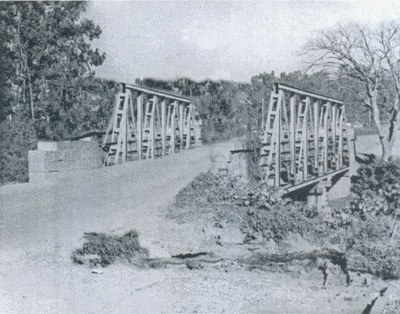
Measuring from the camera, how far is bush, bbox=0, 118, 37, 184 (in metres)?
14.2

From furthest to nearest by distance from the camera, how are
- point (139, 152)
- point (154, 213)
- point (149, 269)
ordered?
point (139, 152)
point (154, 213)
point (149, 269)

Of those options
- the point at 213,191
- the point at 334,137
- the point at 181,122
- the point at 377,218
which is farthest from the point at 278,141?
the point at 181,122

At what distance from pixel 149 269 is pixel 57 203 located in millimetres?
3925

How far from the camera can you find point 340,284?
620cm

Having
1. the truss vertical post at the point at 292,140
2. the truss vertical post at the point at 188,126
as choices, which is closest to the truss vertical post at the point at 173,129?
the truss vertical post at the point at 188,126

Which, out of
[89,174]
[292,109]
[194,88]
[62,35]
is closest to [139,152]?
[89,174]

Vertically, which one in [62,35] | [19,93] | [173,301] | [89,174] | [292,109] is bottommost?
[173,301]

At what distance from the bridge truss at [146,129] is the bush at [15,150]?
258 centimetres

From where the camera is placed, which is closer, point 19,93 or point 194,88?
point 19,93

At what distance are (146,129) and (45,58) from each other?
26.0 feet

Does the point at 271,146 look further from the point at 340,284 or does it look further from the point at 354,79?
the point at 354,79

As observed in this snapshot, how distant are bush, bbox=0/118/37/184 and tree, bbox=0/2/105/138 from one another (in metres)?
5.18

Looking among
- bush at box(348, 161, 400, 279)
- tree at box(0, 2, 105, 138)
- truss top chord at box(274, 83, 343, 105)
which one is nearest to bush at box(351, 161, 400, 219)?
bush at box(348, 161, 400, 279)

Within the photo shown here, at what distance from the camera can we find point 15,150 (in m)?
15.7
